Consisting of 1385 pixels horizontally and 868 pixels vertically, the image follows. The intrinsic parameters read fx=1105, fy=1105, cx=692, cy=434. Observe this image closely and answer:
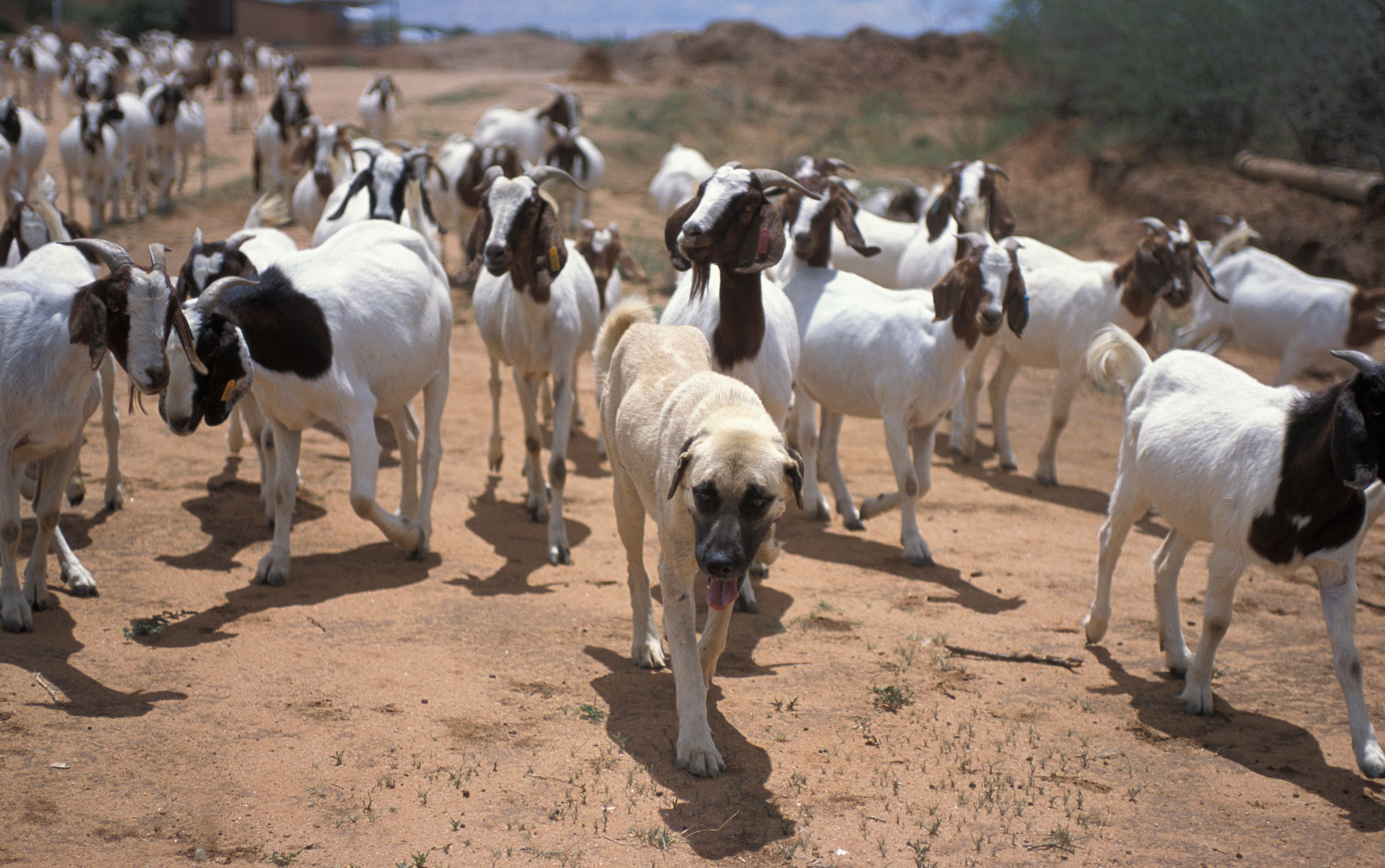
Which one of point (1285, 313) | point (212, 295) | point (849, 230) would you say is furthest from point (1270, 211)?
point (212, 295)

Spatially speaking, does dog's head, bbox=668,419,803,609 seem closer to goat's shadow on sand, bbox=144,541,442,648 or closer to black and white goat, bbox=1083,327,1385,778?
black and white goat, bbox=1083,327,1385,778

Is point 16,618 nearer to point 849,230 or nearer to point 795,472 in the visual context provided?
point 795,472

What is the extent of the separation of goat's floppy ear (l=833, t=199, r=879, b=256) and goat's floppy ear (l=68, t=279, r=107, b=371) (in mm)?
4631

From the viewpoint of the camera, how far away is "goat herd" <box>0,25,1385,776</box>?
4730mm

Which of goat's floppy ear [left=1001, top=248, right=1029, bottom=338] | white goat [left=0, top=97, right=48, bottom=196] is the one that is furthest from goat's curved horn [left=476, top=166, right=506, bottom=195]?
white goat [left=0, top=97, right=48, bottom=196]

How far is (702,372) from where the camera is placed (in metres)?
4.91

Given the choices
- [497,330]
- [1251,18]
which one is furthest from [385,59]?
[497,330]

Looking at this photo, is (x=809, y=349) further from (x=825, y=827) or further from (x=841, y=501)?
(x=825, y=827)

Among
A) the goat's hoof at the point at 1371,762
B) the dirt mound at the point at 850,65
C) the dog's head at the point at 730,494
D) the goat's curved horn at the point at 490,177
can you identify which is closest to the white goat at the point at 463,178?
the goat's curved horn at the point at 490,177

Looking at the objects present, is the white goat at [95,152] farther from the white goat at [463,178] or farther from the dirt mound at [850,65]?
the dirt mound at [850,65]

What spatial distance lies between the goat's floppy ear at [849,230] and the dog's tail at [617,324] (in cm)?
237

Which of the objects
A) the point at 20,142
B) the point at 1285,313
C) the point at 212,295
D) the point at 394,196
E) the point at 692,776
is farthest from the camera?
the point at 20,142

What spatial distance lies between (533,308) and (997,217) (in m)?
5.49

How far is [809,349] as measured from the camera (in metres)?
8.02
